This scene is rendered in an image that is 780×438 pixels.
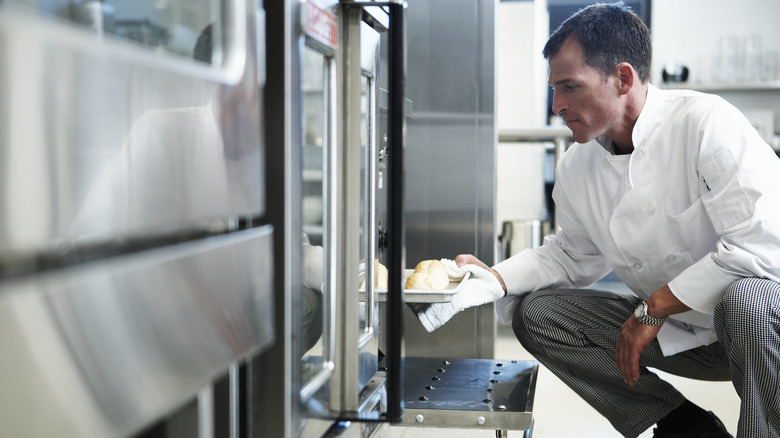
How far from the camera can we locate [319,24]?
98cm

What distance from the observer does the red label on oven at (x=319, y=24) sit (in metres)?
0.94

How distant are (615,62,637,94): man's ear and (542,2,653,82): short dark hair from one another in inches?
0.6

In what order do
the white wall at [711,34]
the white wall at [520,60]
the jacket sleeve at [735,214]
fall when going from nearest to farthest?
the jacket sleeve at [735,214] → the white wall at [520,60] → the white wall at [711,34]

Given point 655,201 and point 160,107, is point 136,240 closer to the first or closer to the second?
point 160,107

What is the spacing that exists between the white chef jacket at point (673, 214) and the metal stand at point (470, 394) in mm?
299

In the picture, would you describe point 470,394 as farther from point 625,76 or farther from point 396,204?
point 625,76

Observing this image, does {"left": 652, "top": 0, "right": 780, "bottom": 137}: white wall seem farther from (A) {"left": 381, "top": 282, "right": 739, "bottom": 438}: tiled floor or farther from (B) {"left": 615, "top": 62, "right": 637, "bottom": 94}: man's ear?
(B) {"left": 615, "top": 62, "right": 637, "bottom": 94}: man's ear

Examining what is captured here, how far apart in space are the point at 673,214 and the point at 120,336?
1610mm

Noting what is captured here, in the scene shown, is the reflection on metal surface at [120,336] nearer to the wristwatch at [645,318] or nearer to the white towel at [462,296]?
the white towel at [462,296]

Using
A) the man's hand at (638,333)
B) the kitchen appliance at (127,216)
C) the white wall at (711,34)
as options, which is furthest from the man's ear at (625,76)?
the white wall at (711,34)

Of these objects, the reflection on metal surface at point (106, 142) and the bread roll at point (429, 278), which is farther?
the bread roll at point (429, 278)

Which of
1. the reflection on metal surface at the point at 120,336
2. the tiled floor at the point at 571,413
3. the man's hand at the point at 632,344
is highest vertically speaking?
the reflection on metal surface at the point at 120,336

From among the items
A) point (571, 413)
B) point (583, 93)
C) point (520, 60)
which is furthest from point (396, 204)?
point (520, 60)

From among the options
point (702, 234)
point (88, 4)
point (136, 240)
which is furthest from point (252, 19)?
point (702, 234)
